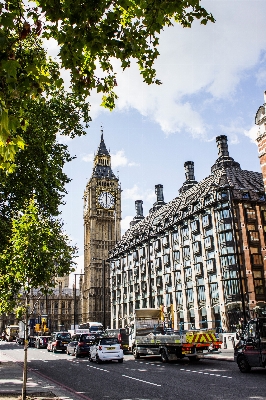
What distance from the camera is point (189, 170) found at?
82938 millimetres

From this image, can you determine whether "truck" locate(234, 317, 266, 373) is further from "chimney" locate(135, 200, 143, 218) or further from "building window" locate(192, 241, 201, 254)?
"chimney" locate(135, 200, 143, 218)

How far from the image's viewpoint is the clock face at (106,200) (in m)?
118

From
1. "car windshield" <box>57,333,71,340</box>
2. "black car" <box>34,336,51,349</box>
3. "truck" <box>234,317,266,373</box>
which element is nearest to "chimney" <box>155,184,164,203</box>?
"black car" <box>34,336,51,349</box>

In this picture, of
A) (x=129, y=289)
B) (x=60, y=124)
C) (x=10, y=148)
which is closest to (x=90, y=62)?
(x=10, y=148)

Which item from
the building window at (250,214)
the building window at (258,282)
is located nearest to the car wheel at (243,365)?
the building window at (258,282)

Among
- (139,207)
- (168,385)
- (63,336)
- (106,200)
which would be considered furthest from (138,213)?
(168,385)

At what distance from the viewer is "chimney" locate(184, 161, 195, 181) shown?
82.3m

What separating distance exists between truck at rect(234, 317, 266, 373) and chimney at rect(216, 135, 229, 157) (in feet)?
181

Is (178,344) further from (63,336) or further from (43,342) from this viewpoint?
(43,342)

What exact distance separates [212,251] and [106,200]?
2647 inches

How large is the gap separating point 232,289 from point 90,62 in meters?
48.1

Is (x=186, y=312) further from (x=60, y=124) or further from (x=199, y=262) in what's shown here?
(x=60, y=124)

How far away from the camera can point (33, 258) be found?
39.4 feet

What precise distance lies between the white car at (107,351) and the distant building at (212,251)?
22203 millimetres
